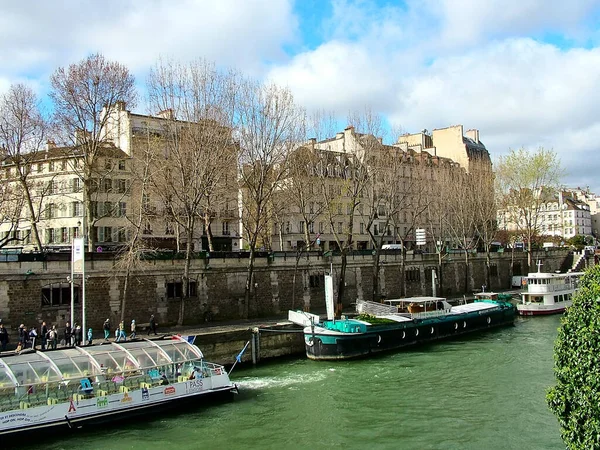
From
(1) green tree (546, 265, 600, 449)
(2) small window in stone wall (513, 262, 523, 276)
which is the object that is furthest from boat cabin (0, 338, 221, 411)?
(2) small window in stone wall (513, 262, 523, 276)

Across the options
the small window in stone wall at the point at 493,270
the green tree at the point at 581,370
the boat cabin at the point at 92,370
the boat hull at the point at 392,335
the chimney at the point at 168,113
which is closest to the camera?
the green tree at the point at 581,370

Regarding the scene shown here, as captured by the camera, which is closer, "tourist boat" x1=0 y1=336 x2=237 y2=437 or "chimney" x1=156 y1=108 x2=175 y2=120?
"tourist boat" x1=0 y1=336 x2=237 y2=437

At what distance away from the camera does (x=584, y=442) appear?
33.1ft

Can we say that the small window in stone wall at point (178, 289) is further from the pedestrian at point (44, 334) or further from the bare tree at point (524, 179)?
the bare tree at point (524, 179)

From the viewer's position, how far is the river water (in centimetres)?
1809

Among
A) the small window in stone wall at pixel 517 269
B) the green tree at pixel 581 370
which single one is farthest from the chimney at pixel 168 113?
the small window in stone wall at pixel 517 269

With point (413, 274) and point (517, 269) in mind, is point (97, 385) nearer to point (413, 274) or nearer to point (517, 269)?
point (413, 274)

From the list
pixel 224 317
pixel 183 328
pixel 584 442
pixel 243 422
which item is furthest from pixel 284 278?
pixel 584 442

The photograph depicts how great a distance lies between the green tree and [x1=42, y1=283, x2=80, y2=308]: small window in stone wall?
25780 millimetres

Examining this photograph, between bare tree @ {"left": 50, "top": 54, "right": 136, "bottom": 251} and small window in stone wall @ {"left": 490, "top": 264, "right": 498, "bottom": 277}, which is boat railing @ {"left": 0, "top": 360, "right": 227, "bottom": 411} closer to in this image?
bare tree @ {"left": 50, "top": 54, "right": 136, "bottom": 251}

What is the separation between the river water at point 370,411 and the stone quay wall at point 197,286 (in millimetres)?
8150

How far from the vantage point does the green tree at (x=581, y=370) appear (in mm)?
9820

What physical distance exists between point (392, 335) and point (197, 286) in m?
11.9

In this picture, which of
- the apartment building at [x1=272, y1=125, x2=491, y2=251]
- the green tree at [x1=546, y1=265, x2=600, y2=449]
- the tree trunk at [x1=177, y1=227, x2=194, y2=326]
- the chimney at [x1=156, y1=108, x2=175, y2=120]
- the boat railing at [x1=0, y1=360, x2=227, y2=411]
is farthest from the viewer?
the apartment building at [x1=272, y1=125, x2=491, y2=251]
